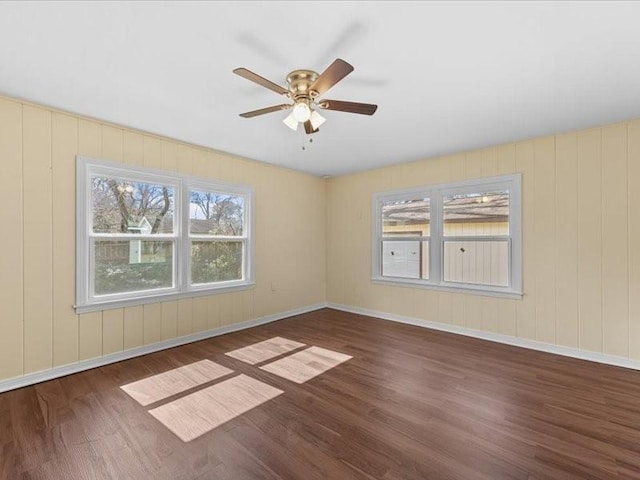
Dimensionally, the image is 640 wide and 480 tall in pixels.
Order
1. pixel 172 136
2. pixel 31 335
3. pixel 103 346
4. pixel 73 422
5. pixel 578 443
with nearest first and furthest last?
pixel 578 443 < pixel 73 422 < pixel 31 335 < pixel 103 346 < pixel 172 136

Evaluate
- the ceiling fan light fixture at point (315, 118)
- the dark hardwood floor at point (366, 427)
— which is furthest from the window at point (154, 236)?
the ceiling fan light fixture at point (315, 118)

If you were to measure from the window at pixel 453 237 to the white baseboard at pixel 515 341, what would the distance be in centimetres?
55

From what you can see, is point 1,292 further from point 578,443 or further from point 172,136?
point 578,443

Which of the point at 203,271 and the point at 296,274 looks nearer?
the point at 203,271

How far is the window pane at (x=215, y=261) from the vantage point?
157 inches

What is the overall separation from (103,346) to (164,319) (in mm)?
635

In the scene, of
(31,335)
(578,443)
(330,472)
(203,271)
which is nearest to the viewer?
(330,472)

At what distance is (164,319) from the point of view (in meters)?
3.61

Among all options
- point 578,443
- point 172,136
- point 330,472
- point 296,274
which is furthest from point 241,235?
point 578,443

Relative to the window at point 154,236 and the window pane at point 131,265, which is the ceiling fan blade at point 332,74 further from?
the window pane at point 131,265

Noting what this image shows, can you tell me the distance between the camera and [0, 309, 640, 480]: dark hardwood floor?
1.72 meters

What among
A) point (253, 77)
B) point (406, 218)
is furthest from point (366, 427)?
point (406, 218)

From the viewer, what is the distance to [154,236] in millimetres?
3541

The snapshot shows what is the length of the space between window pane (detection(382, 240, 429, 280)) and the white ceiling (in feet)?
6.44
